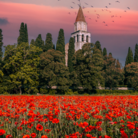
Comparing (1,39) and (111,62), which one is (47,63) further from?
(1,39)

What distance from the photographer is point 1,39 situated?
2227 inches

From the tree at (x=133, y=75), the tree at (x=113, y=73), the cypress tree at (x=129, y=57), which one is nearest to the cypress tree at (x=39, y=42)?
the tree at (x=113, y=73)

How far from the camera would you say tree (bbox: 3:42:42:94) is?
3219 centimetres

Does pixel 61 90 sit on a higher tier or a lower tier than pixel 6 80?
lower

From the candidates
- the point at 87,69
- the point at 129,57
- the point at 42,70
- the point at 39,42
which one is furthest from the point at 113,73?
the point at 39,42

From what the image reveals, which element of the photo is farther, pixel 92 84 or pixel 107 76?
pixel 107 76

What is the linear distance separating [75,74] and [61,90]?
535 cm

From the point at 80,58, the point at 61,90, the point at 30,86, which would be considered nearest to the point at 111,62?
the point at 80,58

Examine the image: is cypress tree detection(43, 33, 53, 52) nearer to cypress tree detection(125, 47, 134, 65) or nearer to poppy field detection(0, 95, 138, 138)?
cypress tree detection(125, 47, 134, 65)

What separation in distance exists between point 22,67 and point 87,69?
1437 cm

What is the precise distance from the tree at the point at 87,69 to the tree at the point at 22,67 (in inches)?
372

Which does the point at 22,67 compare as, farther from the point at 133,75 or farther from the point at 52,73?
the point at 133,75

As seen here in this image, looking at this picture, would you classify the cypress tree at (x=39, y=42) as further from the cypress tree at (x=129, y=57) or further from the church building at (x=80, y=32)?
the cypress tree at (x=129, y=57)

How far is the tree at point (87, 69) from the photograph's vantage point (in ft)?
117
